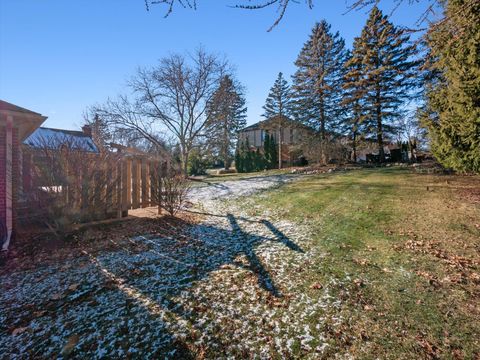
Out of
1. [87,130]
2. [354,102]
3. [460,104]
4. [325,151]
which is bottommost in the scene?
[325,151]

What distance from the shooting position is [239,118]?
39.1 metres

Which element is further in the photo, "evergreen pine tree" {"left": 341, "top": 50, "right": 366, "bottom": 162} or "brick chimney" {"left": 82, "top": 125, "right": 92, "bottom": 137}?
"brick chimney" {"left": 82, "top": 125, "right": 92, "bottom": 137}

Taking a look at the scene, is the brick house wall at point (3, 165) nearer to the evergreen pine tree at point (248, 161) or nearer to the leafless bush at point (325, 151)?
the leafless bush at point (325, 151)

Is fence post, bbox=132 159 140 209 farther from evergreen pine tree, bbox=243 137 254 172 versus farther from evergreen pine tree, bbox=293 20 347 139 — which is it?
evergreen pine tree, bbox=243 137 254 172

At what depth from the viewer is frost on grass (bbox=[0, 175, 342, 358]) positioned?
2432 mm

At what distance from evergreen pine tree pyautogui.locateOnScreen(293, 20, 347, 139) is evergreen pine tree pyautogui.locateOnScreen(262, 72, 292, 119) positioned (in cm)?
134

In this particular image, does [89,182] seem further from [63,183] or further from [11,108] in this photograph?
[11,108]

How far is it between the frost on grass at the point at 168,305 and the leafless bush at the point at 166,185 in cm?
253

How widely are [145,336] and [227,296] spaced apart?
1.15 meters

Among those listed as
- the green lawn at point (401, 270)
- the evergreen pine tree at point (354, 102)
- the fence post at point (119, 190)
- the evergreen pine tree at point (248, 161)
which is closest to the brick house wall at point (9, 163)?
the fence post at point (119, 190)

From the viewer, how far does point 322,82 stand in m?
23.3

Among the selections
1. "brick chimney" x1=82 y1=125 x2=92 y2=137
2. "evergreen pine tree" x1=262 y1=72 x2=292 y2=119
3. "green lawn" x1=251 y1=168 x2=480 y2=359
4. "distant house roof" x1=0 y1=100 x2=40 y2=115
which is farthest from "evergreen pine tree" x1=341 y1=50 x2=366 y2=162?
"brick chimney" x1=82 y1=125 x2=92 y2=137

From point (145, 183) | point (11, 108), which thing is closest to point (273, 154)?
point (145, 183)

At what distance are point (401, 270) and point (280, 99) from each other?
83.3 ft
